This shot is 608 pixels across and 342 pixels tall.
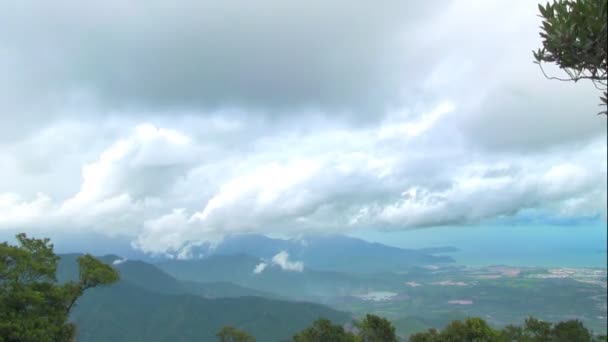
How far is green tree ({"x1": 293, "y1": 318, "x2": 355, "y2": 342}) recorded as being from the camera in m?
45.6

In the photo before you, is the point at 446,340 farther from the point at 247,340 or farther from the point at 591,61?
the point at 591,61

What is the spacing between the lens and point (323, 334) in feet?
151

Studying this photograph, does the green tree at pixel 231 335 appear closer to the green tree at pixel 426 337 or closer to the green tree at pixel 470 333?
the green tree at pixel 426 337

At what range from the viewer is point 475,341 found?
3734 cm

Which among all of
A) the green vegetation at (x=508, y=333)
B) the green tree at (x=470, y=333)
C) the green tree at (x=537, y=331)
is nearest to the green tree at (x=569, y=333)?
the green vegetation at (x=508, y=333)

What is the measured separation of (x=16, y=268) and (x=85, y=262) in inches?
206

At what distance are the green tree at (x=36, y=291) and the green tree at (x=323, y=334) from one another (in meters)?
23.0

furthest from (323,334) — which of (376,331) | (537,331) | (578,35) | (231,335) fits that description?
(578,35)

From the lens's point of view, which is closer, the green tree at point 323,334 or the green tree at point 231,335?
the green tree at point 323,334

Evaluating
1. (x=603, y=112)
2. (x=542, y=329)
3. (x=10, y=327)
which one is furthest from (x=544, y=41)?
(x=542, y=329)

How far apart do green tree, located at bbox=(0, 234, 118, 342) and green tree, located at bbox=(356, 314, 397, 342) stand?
26.3 metres

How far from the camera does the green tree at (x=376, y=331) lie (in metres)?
42.9

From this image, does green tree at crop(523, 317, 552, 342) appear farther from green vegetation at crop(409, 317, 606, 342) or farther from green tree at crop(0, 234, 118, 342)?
green tree at crop(0, 234, 118, 342)

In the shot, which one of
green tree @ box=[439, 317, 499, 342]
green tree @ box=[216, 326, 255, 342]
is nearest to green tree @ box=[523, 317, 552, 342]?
green tree @ box=[439, 317, 499, 342]
